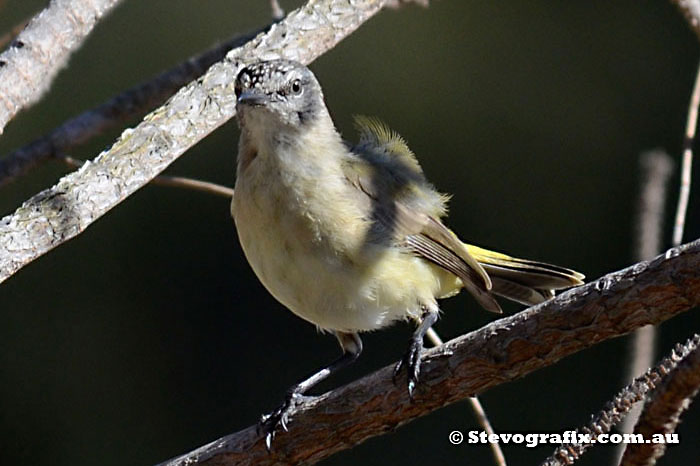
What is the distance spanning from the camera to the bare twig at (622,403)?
2152 millimetres

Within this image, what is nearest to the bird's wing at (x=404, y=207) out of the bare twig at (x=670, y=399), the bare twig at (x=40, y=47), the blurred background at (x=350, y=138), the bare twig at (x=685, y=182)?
the bare twig at (x=685, y=182)

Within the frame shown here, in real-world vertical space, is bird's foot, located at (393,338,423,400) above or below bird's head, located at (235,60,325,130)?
below

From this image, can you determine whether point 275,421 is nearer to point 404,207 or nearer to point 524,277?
point 404,207

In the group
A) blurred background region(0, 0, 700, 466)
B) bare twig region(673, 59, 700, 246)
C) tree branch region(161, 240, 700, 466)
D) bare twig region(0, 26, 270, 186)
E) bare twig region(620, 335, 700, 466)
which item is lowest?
bare twig region(620, 335, 700, 466)

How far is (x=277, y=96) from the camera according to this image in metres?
3.21

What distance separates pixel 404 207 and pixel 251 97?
2.34 feet

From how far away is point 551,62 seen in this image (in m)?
6.91

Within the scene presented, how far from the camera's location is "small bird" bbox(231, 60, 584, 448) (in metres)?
3.11

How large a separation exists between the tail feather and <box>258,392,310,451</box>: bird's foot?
3.10ft

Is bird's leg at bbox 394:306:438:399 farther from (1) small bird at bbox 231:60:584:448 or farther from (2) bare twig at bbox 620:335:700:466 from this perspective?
Result: (2) bare twig at bbox 620:335:700:466

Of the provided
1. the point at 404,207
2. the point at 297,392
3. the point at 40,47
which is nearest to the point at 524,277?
the point at 404,207

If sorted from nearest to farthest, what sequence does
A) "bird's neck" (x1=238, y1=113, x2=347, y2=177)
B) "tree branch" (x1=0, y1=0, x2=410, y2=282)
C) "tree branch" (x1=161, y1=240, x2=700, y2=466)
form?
"tree branch" (x1=161, y1=240, x2=700, y2=466), "tree branch" (x1=0, y1=0, x2=410, y2=282), "bird's neck" (x1=238, y1=113, x2=347, y2=177)

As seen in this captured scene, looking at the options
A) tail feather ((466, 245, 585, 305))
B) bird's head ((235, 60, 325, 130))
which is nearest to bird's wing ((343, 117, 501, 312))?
tail feather ((466, 245, 585, 305))

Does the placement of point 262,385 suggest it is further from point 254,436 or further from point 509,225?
point 254,436
